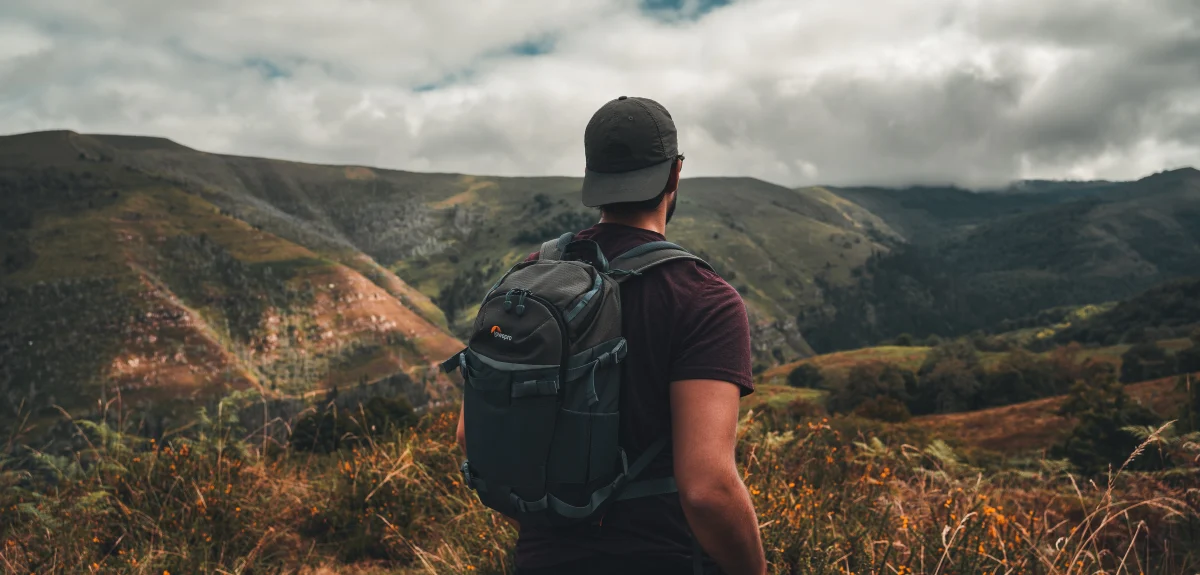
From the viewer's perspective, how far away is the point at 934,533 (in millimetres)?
4422

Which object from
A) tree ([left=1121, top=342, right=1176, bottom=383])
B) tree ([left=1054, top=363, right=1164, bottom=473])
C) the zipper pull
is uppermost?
the zipper pull

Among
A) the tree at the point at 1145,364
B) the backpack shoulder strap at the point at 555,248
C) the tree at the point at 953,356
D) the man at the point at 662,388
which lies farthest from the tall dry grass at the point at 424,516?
the tree at the point at 953,356

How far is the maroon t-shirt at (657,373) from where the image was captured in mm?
2361

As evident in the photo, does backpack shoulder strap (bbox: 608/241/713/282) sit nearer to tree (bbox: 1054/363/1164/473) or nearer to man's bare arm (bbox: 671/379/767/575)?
man's bare arm (bbox: 671/379/767/575)

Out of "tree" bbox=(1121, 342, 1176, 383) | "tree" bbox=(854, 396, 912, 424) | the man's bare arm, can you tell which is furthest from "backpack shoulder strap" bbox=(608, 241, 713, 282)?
"tree" bbox=(1121, 342, 1176, 383)

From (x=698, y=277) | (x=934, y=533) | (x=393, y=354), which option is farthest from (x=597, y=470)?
(x=393, y=354)

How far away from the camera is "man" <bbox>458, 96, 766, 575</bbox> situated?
230 centimetres

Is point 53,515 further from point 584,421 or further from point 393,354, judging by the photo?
point 393,354

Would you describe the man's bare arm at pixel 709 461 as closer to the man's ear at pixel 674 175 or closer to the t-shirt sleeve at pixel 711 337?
the t-shirt sleeve at pixel 711 337

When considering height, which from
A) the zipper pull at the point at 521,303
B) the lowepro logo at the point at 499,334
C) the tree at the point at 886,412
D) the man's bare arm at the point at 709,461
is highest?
the zipper pull at the point at 521,303

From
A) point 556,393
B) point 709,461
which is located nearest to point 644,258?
point 556,393

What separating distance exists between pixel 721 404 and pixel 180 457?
5.89m

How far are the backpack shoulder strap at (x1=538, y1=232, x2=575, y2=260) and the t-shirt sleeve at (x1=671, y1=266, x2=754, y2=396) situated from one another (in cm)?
60

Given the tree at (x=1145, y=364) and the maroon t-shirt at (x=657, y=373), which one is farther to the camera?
the tree at (x=1145, y=364)
